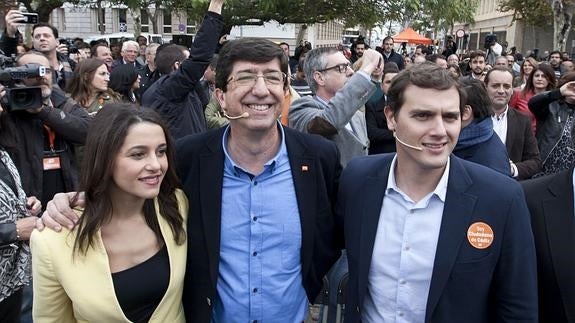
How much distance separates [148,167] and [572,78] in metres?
3.84

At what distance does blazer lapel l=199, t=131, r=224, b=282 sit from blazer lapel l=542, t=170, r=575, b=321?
1.41m

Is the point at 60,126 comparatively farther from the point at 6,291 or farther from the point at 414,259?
the point at 414,259

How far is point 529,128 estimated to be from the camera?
190 inches

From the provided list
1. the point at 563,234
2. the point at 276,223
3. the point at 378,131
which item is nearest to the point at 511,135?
the point at 378,131

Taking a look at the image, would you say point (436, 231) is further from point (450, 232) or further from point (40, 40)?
point (40, 40)

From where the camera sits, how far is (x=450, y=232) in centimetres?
207

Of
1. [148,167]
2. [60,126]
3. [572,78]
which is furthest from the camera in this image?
[572,78]

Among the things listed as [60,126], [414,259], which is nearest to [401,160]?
[414,259]

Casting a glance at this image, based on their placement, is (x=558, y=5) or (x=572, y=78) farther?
(x=558, y=5)

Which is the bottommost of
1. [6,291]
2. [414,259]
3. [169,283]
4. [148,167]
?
[6,291]

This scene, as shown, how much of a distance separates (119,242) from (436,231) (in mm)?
1325

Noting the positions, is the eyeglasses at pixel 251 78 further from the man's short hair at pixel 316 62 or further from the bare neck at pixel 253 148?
the man's short hair at pixel 316 62

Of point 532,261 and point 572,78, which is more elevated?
point 572,78

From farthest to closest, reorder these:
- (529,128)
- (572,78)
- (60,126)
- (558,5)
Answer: (558,5) → (529,128) → (572,78) → (60,126)
